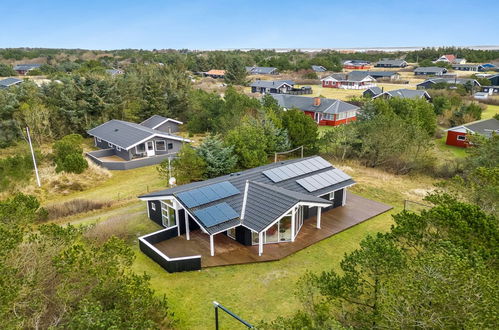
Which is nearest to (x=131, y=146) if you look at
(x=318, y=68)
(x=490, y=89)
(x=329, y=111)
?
(x=329, y=111)

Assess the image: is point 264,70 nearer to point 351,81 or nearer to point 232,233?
point 351,81

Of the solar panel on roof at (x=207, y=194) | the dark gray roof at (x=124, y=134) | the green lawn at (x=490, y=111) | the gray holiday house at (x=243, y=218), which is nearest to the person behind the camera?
the gray holiday house at (x=243, y=218)

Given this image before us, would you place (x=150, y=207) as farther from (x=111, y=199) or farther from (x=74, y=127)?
(x=74, y=127)

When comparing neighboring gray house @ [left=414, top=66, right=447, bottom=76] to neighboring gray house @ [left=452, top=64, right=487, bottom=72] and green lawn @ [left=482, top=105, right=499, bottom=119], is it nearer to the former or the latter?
neighboring gray house @ [left=452, top=64, right=487, bottom=72]

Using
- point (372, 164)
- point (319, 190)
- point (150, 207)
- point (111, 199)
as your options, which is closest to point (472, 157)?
point (372, 164)

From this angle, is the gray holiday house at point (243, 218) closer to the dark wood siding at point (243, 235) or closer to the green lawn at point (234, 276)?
the dark wood siding at point (243, 235)

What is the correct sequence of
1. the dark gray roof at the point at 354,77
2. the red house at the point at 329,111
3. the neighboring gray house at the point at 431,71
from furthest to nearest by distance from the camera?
the neighboring gray house at the point at 431,71 < the dark gray roof at the point at 354,77 < the red house at the point at 329,111

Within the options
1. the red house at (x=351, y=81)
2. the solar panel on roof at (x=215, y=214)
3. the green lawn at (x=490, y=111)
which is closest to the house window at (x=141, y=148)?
the solar panel on roof at (x=215, y=214)
